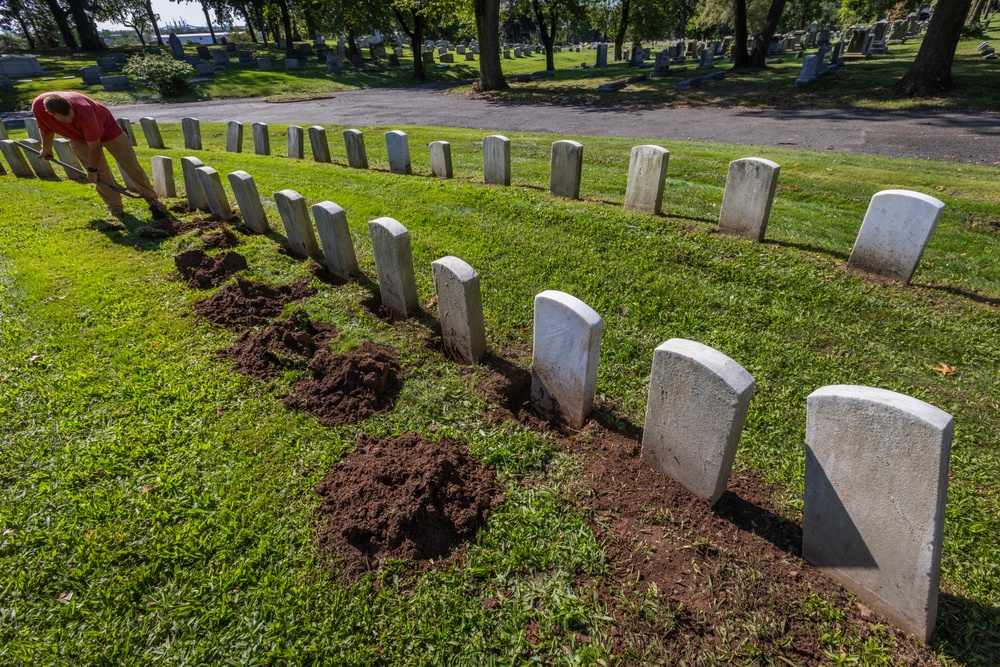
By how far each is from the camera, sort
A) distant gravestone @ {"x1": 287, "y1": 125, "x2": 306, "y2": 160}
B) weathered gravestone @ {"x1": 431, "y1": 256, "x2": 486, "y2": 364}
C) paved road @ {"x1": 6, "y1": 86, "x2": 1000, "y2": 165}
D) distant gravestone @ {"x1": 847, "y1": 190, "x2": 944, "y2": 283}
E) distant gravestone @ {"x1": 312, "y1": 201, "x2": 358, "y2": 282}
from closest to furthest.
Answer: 1. weathered gravestone @ {"x1": 431, "y1": 256, "x2": 486, "y2": 364}
2. distant gravestone @ {"x1": 847, "y1": 190, "x2": 944, "y2": 283}
3. distant gravestone @ {"x1": 312, "y1": 201, "x2": 358, "y2": 282}
4. distant gravestone @ {"x1": 287, "y1": 125, "x2": 306, "y2": 160}
5. paved road @ {"x1": 6, "y1": 86, "x2": 1000, "y2": 165}

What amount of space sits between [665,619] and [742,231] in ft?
16.7

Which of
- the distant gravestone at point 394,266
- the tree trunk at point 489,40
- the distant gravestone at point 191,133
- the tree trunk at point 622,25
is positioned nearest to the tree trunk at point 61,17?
the tree trunk at point 489,40

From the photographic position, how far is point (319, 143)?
10711 mm

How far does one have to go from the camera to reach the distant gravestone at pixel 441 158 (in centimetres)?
892

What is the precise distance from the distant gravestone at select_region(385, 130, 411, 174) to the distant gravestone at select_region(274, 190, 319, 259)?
155 inches

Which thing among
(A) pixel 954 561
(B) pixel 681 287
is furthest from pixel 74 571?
(B) pixel 681 287

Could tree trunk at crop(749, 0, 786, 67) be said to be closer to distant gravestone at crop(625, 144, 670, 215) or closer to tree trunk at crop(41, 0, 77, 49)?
distant gravestone at crop(625, 144, 670, 215)

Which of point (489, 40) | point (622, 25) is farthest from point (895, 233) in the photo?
point (622, 25)

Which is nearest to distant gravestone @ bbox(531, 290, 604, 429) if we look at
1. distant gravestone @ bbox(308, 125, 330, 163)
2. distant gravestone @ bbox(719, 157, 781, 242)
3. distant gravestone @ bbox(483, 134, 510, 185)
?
distant gravestone @ bbox(719, 157, 781, 242)

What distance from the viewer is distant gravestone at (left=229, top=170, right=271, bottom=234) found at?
6480mm

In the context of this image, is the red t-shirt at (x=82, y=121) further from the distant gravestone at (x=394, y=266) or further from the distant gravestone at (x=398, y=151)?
the distant gravestone at (x=394, y=266)

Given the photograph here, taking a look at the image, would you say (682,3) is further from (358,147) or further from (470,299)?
(470,299)

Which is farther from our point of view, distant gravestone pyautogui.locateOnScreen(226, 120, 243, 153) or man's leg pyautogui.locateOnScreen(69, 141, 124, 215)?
distant gravestone pyautogui.locateOnScreen(226, 120, 243, 153)

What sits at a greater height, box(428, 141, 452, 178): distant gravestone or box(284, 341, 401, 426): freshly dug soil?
box(428, 141, 452, 178): distant gravestone
